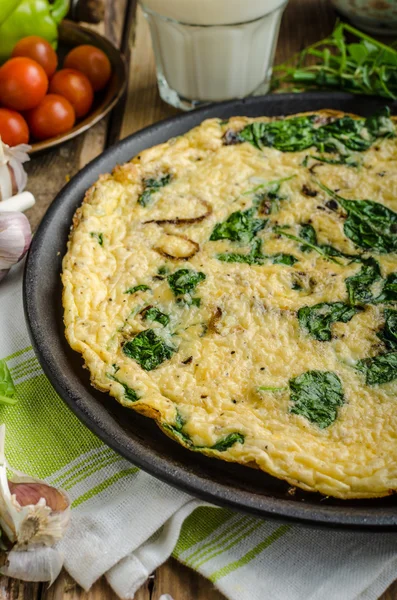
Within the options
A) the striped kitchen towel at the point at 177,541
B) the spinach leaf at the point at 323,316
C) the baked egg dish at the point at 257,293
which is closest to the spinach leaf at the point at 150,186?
the baked egg dish at the point at 257,293

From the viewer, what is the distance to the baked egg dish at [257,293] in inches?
109

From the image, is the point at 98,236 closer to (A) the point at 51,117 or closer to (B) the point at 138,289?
(B) the point at 138,289

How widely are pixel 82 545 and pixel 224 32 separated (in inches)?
127

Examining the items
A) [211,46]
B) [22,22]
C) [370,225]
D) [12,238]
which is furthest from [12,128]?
[370,225]

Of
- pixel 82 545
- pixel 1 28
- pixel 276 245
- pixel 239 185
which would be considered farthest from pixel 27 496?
pixel 1 28

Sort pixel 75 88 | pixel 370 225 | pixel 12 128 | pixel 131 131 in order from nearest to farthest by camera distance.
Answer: pixel 370 225
pixel 12 128
pixel 75 88
pixel 131 131

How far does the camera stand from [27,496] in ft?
8.87

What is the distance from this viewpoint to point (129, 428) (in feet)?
9.72

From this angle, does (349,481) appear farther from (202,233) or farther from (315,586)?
(202,233)

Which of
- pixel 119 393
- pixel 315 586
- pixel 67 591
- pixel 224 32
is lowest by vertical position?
pixel 67 591

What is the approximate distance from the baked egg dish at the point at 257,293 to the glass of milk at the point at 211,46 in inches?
30.6

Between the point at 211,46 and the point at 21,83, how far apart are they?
122cm

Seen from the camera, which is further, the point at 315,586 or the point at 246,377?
the point at 246,377

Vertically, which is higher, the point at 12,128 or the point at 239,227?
the point at 239,227
